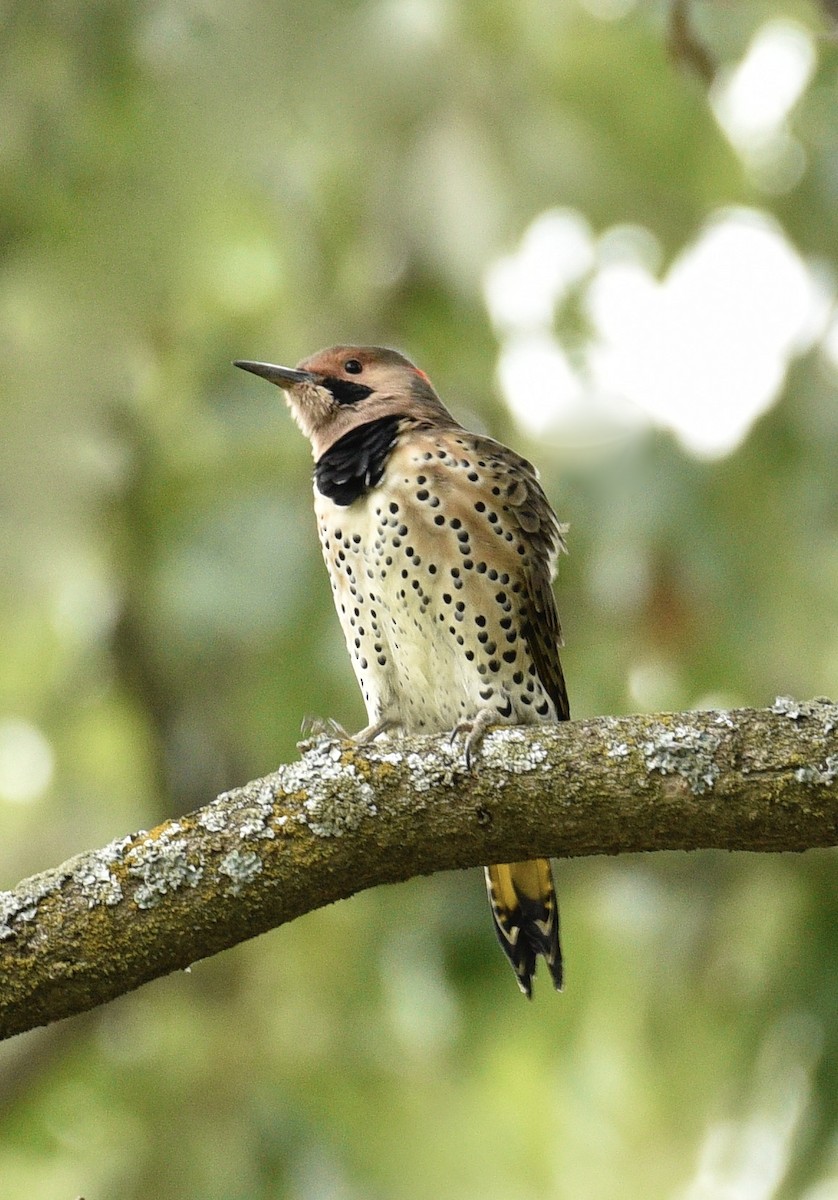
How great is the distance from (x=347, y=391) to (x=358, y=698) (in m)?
1.62

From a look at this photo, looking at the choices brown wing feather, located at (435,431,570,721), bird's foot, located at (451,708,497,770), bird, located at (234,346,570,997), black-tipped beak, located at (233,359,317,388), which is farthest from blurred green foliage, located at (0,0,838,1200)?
bird's foot, located at (451,708,497,770)

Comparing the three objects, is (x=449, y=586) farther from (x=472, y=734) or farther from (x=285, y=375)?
(x=472, y=734)

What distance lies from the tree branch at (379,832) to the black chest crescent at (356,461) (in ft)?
5.17

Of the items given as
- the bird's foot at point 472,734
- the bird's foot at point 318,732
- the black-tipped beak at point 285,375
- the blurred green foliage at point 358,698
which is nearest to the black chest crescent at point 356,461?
the black-tipped beak at point 285,375

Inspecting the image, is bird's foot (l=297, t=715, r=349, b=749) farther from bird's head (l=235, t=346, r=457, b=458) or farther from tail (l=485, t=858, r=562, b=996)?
bird's head (l=235, t=346, r=457, b=458)

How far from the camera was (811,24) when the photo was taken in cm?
629

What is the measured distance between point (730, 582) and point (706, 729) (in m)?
3.22

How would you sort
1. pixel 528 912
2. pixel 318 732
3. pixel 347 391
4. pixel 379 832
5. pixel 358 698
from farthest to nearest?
pixel 358 698 < pixel 347 391 < pixel 528 912 < pixel 318 732 < pixel 379 832

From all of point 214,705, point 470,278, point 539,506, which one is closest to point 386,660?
point 539,506

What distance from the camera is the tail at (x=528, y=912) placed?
4.76m

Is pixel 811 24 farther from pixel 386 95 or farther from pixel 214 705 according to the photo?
pixel 214 705

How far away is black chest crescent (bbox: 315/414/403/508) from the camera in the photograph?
4.57 meters

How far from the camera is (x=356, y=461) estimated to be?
15.2ft

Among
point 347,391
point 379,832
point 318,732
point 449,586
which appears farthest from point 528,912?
point 379,832
